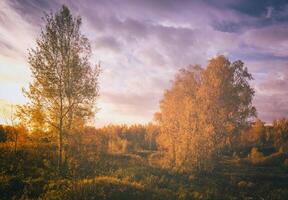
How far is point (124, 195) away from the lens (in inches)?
784

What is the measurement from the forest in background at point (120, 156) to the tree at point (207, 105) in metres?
0.14

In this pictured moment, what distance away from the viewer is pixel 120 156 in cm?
4478

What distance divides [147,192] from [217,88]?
87.4 feet

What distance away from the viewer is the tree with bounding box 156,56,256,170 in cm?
3894

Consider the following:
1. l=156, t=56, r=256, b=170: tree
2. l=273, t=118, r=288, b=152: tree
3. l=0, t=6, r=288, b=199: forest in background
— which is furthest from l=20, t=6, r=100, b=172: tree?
l=273, t=118, r=288, b=152: tree

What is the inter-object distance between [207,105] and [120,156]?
602 inches

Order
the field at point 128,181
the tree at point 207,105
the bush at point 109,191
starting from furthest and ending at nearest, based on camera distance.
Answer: the tree at point 207,105
the field at point 128,181
the bush at point 109,191

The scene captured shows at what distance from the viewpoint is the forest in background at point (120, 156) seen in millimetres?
21703

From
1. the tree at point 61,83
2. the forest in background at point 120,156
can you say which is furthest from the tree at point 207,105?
the tree at point 61,83

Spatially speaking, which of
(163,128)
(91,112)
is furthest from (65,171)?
(163,128)

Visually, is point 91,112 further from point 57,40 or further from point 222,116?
point 222,116

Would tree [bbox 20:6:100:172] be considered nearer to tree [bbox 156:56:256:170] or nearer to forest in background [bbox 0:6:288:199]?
forest in background [bbox 0:6:288:199]

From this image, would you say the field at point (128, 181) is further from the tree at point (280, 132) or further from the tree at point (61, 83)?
the tree at point (280, 132)

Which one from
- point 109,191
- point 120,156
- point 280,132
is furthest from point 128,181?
point 280,132
